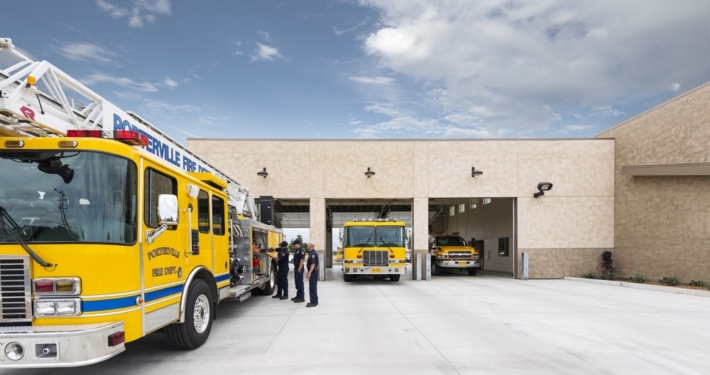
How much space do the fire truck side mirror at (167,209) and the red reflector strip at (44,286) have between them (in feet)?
3.82

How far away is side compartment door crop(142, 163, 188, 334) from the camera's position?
4.73 meters

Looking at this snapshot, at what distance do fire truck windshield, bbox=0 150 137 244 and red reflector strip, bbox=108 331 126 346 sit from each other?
35.7 inches

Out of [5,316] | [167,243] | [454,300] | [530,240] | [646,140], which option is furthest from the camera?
[530,240]

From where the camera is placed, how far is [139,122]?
6.68 meters

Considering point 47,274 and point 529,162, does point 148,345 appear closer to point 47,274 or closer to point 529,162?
point 47,274

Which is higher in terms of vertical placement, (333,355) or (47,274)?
(47,274)

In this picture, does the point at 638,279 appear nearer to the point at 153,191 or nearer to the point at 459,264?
the point at 459,264

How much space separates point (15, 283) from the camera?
13.1ft

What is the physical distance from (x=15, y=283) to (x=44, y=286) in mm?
257

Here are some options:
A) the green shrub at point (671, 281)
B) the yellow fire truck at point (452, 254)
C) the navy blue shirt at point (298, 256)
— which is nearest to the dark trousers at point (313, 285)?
the navy blue shirt at point (298, 256)

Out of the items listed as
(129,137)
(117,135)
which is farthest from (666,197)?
(117,135)

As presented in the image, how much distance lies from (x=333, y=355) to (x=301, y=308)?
4.27 metres

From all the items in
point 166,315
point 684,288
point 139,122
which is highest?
point 139,122

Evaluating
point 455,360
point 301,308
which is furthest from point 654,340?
point 301,308
